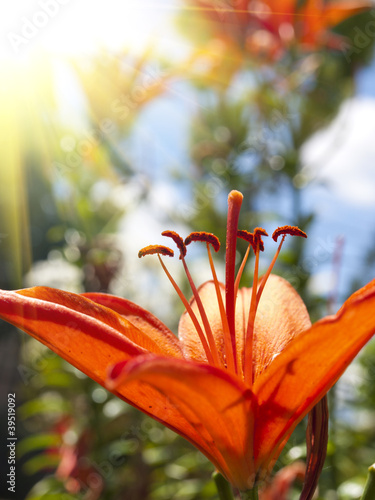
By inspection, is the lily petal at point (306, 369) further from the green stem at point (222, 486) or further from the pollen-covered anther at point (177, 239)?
the pollen-covered anther at point (177, 239)

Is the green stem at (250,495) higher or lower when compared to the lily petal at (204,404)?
lower

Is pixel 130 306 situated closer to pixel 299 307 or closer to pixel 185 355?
pixel 185 355

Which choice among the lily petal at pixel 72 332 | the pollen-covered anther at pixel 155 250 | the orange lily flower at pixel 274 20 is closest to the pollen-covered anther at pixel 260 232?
the pollen-covered anther at pixel 155 250

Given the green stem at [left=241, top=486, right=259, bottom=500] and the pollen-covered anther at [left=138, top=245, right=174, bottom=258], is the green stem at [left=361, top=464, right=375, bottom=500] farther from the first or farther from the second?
the pollen-covered anther at [left=138, top=245, right=174, bottom=258]

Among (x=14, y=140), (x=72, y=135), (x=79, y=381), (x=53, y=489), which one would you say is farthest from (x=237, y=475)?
(x=14, y=140)

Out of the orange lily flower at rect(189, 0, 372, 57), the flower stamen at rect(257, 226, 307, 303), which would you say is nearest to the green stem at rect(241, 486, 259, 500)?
the flower stamen at rect(257, 226, 307, 303)
